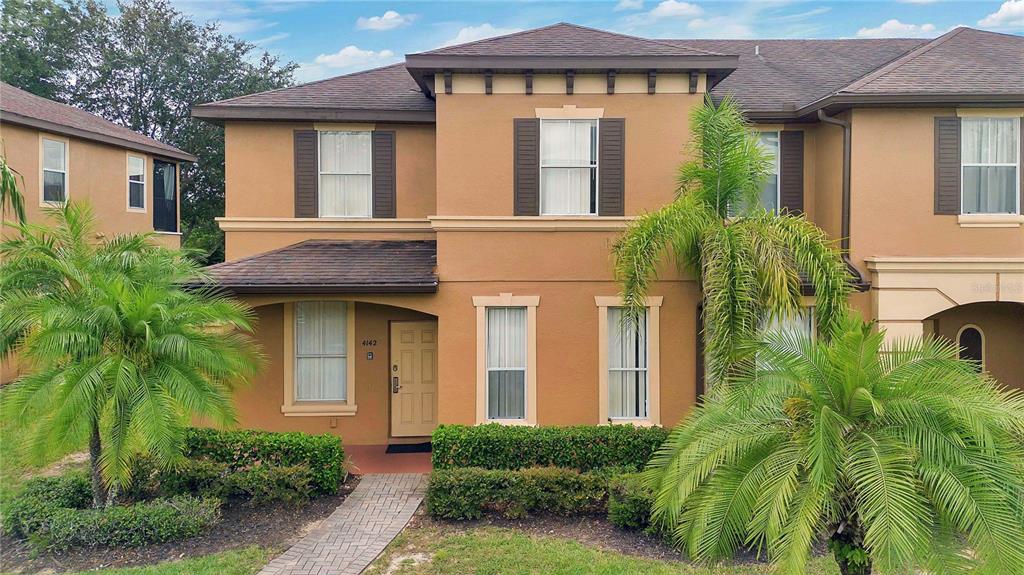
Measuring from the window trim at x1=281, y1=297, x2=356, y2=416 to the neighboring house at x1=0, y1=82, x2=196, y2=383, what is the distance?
20.2 ft

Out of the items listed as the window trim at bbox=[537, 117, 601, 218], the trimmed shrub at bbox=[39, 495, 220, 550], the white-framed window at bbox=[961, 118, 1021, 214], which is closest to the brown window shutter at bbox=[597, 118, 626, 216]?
the window trim at bbox=[537, 117, 601, 218]

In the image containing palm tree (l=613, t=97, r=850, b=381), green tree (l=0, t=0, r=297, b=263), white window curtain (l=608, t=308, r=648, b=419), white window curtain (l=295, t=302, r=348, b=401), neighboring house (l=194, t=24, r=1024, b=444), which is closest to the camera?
Answer: palm tree (l=613, t=97, r=850, b=381)

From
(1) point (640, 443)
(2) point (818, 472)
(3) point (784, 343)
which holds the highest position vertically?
(3) point (784, 343)

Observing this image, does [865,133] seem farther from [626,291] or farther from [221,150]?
[221,150]

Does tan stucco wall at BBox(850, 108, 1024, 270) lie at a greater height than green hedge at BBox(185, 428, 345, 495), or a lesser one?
greater

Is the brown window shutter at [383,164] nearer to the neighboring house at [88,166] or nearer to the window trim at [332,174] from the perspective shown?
the window trim at [332,174]

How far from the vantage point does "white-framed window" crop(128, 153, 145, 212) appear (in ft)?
64.5

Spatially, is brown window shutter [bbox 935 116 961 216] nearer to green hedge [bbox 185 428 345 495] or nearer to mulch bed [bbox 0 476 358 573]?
green hedge [bbox 185 428 345 495]

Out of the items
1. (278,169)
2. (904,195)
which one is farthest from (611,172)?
(278,169)

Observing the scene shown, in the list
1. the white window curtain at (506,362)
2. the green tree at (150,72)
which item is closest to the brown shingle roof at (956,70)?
the white window curtain at (506,362)

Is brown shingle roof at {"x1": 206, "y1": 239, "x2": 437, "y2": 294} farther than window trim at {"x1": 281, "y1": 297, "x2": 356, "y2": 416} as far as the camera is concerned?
No

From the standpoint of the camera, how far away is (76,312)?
7.60m

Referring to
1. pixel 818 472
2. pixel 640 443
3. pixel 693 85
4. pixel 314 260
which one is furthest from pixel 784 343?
pixel 314 260

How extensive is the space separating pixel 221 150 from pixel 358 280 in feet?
76.7
